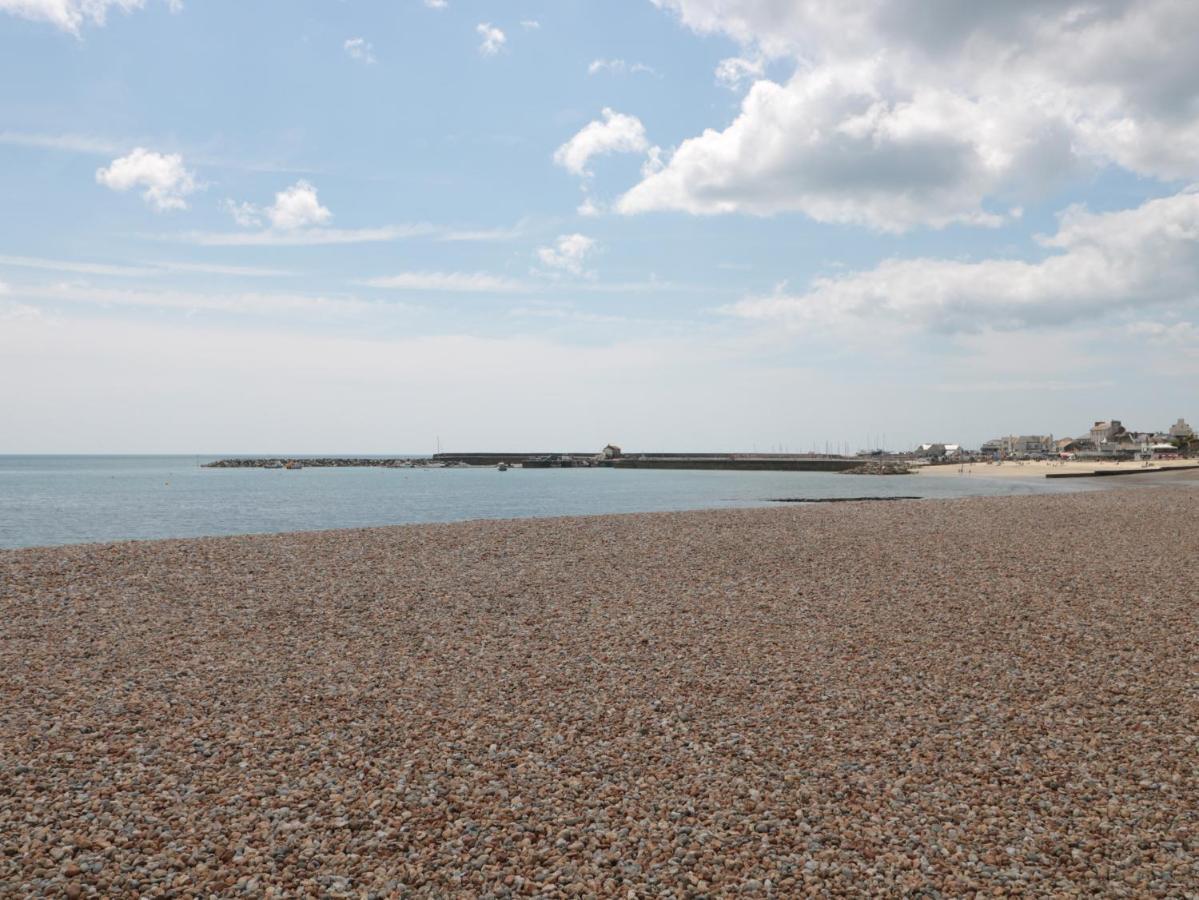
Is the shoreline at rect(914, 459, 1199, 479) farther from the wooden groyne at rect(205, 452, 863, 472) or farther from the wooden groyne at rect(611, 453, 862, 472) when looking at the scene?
the wooden groyne at rect(611, 453, 862, 472)

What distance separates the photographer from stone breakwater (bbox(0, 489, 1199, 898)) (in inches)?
212

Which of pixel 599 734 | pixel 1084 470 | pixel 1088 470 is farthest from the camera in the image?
pixel 1084 470

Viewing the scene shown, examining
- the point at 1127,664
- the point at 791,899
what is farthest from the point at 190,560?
the point at 1127,664

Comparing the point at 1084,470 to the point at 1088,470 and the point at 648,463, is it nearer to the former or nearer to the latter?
the point at 1088,470

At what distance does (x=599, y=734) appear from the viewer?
299 inches

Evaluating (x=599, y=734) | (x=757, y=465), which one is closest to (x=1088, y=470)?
(x=757, y=465)

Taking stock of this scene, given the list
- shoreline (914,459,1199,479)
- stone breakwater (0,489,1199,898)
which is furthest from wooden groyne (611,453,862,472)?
stone breakwater (0,489,1199,898)

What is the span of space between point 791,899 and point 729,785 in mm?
1506

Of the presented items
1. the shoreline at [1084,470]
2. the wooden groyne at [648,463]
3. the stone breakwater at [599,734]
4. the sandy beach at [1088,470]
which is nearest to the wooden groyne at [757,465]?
the wooden groyne at [648,463]

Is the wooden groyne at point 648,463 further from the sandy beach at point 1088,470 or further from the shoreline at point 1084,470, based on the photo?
→ the shoreline at point 1084,470

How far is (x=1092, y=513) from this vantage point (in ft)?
88.8

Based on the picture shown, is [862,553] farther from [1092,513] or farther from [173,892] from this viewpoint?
[173,892]

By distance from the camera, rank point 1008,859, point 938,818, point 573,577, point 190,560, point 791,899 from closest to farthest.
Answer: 1. point 791,899
2. point 1008,859
3. point 938,818
4. point 573,577
5. point 190,560

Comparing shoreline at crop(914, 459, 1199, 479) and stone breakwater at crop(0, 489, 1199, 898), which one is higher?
shoreline at crop(914, 459, 1199, 479)
